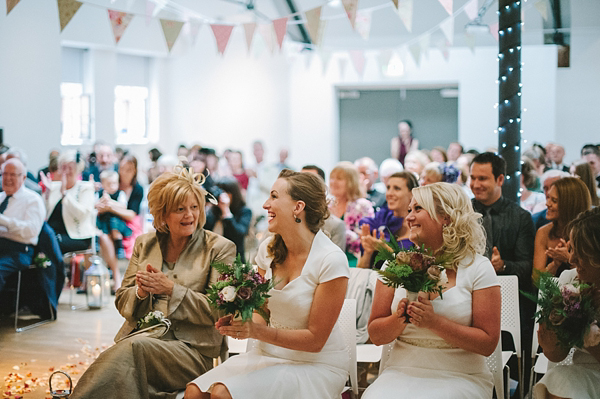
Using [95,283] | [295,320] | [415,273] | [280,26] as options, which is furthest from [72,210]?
[415,273]

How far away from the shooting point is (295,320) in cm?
280

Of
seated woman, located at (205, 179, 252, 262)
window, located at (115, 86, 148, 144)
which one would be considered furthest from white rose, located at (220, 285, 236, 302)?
window, located at (115, 86, 148, 144)

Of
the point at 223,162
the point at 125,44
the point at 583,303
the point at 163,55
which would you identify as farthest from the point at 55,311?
the point at 163,55

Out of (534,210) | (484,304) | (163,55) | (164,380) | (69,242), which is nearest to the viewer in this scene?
(484,304)

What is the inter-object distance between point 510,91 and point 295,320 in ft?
8.71

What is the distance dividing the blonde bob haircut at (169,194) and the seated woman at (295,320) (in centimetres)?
52

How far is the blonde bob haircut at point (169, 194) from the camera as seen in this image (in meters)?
3.24

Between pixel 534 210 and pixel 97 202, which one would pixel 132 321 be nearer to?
pixel 534 210

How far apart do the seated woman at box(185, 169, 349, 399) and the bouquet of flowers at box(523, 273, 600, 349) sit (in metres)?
0.82

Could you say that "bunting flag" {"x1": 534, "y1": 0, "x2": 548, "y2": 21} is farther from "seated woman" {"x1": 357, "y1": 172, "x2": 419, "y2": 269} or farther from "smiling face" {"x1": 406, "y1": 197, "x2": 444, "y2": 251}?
"smiling face" {"x1": 406, "y1": 197, "x2": 444, "y2": 251}

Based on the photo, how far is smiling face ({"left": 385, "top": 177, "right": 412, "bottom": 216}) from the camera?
473 centimetres

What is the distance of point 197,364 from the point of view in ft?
10.3

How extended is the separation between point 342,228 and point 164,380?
6.12 feet

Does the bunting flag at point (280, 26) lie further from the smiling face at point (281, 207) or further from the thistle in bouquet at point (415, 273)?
the thistle in bouquet at point (415, 273)
